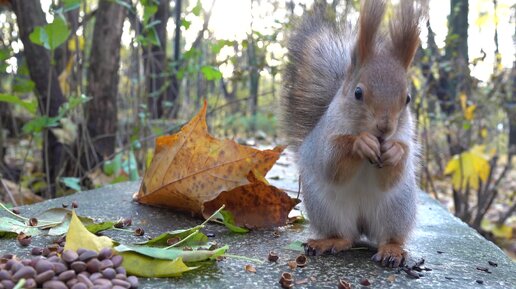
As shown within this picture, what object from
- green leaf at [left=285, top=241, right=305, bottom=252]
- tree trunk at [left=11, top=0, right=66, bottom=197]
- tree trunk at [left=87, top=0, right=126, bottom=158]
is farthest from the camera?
tree trunk at [left=87, top=0, right=126, bottom=158]

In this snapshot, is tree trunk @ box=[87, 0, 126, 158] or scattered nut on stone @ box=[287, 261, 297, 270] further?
tree trunk @ box=[87, 0, 126, 158]

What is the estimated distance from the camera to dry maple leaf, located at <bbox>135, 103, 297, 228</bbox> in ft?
4.83

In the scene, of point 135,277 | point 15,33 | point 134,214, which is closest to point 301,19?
point 134,214

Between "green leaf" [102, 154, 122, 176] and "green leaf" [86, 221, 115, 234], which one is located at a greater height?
"green leaf" [86, 221, 115, 234]

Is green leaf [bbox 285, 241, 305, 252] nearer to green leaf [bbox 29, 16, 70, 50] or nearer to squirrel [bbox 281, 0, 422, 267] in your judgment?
squirrel [bbox 281, 0, 422, 267]

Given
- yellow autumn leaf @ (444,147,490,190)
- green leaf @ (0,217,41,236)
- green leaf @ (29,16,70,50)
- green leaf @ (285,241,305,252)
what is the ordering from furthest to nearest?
yellow autumn leaf @ (444,147,490,190) → green leaf @ (29,16,70,50) → green leaf @ (285,241,305,252) → green leaf @ (0,217,41,236)

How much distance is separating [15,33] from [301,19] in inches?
74.7

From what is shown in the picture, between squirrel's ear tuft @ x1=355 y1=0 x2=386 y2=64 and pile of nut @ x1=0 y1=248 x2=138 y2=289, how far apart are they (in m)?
0.73

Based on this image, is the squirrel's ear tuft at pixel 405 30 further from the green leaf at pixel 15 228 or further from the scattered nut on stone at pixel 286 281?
the green leaf at pixel 15 228

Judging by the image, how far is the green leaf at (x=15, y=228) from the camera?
4.02 feet

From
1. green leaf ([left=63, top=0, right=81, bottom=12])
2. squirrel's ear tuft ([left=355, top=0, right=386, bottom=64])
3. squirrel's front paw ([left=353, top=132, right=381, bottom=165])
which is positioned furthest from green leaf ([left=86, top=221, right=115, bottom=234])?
green leaf ([left=63, top=0, right=81, bottom=12])

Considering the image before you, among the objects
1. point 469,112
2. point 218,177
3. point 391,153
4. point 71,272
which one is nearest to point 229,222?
point 218,177

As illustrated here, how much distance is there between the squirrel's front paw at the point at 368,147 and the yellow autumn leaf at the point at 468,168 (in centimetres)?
221

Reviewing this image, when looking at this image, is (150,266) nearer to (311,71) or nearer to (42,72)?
(311,71)
